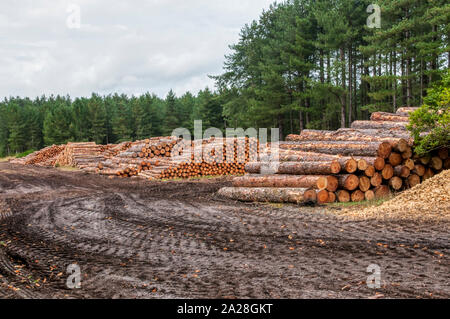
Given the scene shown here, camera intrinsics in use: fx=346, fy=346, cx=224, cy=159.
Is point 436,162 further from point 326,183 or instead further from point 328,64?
point 328,64

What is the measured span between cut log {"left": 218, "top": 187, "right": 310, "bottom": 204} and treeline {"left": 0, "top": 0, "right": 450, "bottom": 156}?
16.0 m

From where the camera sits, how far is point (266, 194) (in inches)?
441

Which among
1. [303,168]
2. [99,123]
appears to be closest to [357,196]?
[303,168]

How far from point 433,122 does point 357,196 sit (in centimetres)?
321

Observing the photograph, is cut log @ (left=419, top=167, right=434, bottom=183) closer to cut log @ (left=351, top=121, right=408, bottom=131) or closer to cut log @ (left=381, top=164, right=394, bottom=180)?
cut log @ (left=381, top=164, right=394, bottom=180)

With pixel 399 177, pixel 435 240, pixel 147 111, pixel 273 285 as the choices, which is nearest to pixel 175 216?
pixel 273 285

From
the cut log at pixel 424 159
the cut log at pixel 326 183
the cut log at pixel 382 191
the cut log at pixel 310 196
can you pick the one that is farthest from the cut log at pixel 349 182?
the cut log at pixel 424 159

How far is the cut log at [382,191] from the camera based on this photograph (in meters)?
10.8

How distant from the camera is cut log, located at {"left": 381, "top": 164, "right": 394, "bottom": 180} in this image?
1091 centimetres

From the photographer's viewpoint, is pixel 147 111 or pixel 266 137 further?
pixel 147 111

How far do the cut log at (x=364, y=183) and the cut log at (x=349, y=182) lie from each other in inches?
6.0

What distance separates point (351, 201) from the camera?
10602 millimetres
